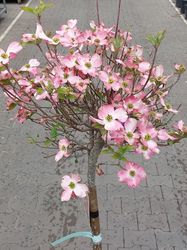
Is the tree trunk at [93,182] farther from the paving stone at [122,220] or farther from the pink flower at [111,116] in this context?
the paving stone at [122,220]

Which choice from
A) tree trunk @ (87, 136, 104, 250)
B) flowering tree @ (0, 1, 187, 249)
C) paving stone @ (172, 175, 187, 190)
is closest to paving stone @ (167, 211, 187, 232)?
paving stone @ (172, 175, 187, 190)

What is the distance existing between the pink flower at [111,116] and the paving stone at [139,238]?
2.23m

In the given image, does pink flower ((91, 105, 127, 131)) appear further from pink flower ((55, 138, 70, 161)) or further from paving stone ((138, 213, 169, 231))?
paving stone ((138, 213, 169, 231))

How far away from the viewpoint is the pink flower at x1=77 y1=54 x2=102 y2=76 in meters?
1.99

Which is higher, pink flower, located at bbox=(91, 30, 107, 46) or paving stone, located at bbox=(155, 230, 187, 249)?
pink flower, located at bbox=(91, 30, 107, 46)

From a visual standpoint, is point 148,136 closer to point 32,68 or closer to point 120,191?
point 32,68

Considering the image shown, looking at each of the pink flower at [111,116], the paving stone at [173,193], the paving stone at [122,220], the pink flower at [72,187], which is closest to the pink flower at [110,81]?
the pink flower at [111,116]

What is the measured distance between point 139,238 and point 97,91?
2156 millimetres

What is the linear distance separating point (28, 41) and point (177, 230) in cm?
273

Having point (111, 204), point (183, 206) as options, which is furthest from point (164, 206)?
point (111, 204)

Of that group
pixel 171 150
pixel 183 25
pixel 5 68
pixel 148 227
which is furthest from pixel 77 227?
pixel 183 25

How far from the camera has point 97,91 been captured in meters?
2.24

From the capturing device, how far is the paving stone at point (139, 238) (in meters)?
3.82

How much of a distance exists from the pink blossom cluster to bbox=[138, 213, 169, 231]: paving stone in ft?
6.40
